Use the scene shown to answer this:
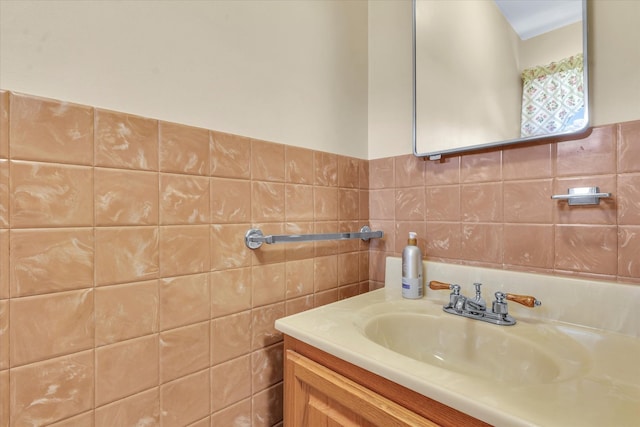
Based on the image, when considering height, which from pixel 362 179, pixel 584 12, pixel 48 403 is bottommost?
pixel 48 403

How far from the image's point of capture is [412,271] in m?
0.96

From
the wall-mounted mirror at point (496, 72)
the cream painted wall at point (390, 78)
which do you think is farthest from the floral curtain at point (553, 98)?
the cream painted wall at point (390, 78)

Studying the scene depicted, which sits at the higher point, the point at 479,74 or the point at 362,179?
the point at 479,74

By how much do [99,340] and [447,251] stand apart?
944 millimetres

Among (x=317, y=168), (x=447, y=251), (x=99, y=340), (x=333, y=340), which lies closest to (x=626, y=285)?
(x=447, y=251)

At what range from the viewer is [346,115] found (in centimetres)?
111

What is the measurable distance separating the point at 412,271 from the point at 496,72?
645mm

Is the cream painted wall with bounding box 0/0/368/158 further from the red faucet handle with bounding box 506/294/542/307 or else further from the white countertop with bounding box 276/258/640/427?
the red faucet handle with bounding box 506/294/542/307

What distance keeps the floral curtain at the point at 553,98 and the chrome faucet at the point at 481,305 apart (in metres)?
0.43

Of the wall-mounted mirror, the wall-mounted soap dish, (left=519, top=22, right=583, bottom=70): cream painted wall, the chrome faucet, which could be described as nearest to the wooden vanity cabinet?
the chrome faucet

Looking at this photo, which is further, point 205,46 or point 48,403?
point 205,46

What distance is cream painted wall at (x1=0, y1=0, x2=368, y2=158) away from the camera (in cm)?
54

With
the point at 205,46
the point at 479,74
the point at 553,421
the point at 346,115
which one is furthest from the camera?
the point at 346,115

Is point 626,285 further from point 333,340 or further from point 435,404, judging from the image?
point 333,340
